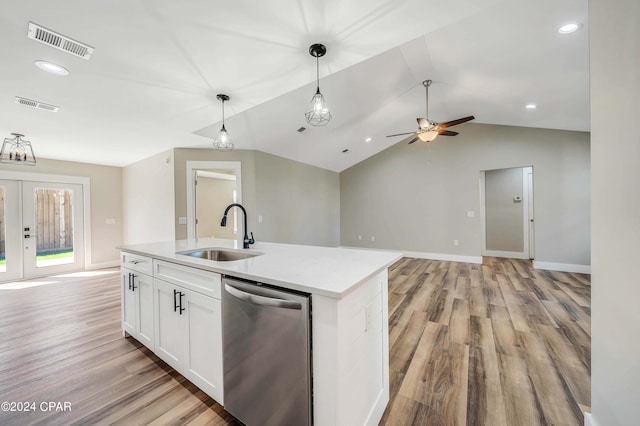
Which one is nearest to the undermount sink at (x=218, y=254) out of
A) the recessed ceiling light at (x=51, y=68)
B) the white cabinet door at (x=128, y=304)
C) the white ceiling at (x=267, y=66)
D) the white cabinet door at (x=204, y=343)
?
the white cabinet door at (x=204, y=343)

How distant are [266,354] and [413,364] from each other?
138cm

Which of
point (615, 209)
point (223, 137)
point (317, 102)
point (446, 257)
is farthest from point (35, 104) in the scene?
point (446, 257)

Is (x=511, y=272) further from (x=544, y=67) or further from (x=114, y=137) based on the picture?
(x=114, y=137)

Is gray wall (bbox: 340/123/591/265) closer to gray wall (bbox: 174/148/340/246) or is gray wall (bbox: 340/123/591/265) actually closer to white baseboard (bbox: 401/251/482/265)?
white baseboard (bbox: 401/251/482/265)

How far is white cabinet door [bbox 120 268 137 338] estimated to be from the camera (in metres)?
2.21

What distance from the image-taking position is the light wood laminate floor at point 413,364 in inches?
59.3

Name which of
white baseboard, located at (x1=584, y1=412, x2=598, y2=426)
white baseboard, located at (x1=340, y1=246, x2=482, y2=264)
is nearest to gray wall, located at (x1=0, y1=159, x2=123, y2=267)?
white baseboard, located at (x1=340, y1=246, x2=482, y2=264)

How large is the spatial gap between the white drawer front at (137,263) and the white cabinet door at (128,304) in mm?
64

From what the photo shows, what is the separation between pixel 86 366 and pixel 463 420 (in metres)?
2.81

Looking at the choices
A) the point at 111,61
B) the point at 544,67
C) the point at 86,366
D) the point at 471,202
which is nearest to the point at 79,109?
the point at 111,61

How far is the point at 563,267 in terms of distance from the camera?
185 inches

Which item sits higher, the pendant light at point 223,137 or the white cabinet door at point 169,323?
the pendant light at point 223,137

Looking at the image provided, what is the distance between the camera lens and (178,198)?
14.3 feet

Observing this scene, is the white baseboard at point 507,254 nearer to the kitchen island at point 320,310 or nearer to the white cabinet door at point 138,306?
the kitchen island at point 320,310
